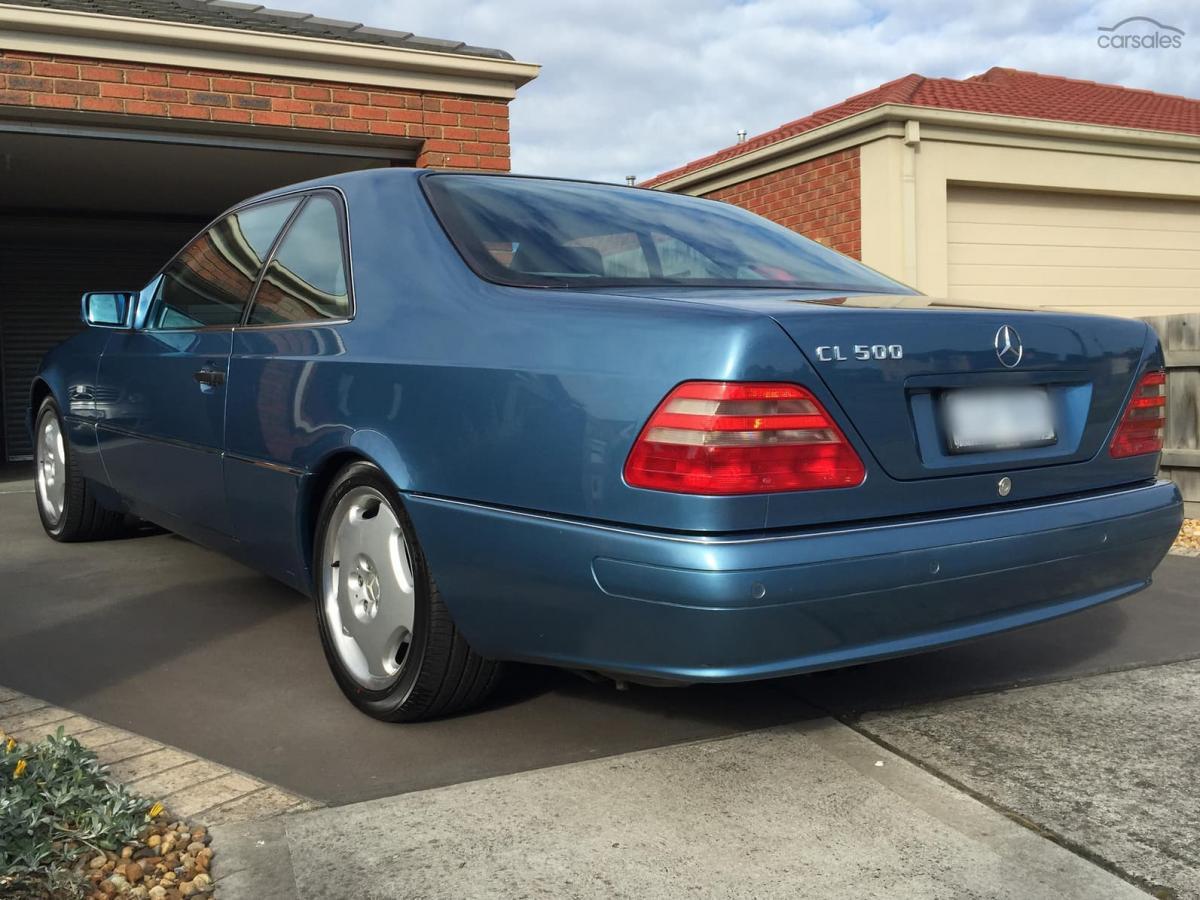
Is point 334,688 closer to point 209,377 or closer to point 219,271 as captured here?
point 209,377

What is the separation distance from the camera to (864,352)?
2471mm

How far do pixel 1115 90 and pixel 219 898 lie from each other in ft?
54.2

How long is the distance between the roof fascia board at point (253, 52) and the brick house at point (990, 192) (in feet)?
11.5

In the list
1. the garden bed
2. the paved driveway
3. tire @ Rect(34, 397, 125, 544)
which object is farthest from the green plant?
tire @ Rect(34, 397, 125, 544)

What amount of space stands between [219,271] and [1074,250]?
9.10 m

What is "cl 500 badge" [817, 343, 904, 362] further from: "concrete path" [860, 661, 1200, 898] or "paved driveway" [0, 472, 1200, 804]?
"paved driveway" [0, 472, 1200, 804]

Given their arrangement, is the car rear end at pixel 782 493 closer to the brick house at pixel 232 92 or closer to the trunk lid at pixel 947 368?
the trunk lid at pixel 947 368

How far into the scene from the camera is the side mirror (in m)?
4.66

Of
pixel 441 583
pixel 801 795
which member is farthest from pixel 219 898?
pixel 801 795

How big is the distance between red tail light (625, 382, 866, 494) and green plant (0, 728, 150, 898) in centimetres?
127

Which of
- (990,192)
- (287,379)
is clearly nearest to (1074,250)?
(990,192)

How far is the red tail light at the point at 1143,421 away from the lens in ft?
9.80

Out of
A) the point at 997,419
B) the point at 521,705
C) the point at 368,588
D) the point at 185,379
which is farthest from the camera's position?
the point at 185,379

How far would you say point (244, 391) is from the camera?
362 centimetres
